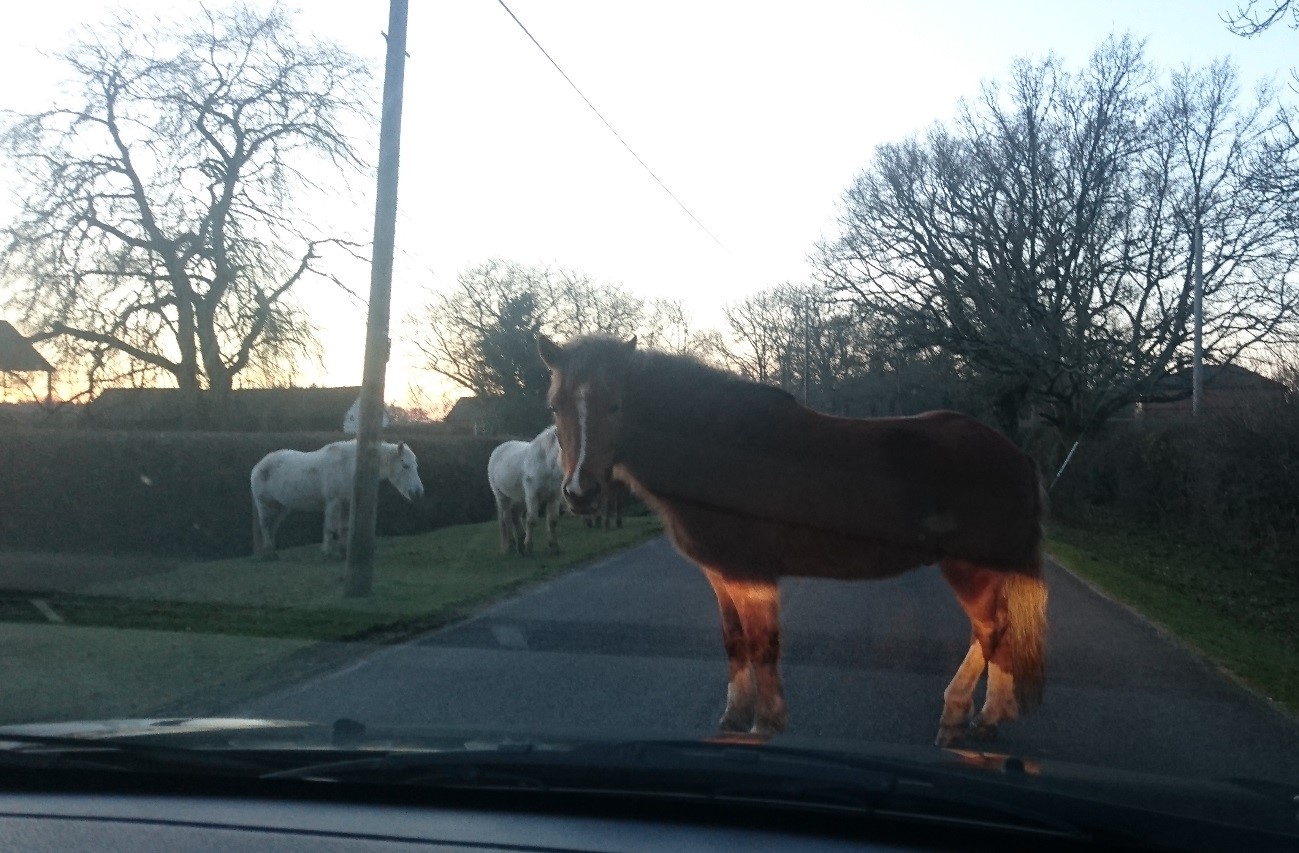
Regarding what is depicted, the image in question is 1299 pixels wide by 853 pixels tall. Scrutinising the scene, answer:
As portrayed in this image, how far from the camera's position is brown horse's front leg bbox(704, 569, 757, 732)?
563 cm

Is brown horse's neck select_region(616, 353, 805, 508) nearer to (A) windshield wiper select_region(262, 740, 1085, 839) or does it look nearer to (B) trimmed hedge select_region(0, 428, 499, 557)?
(A) windshield wiper select_region(262, 740, 1085, 839)

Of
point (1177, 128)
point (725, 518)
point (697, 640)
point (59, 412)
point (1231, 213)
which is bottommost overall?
point (697, 640)

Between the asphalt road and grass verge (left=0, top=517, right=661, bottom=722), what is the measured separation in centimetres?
52

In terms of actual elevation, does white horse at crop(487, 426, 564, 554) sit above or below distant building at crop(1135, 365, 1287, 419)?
below

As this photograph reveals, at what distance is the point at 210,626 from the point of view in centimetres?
930

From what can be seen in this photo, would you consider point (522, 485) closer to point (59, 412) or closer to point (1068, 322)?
point (59, 412)

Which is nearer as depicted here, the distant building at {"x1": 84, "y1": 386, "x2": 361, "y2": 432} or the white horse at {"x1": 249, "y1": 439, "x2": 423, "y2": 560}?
the white horse at {"x1": 249, "y1": 439, "x2": 423, "y2": 560}

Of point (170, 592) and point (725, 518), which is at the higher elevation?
point (725, 518)

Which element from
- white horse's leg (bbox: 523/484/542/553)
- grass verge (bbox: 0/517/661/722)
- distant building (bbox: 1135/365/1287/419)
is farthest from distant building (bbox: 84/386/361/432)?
distant building (bbox: 1135/365/1287/419)

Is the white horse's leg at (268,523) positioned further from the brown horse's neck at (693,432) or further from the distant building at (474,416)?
the distant building at (474,416)

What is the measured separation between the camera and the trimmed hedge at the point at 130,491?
1505cm

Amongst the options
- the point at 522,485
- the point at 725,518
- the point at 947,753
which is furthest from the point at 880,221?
the point at 947,753

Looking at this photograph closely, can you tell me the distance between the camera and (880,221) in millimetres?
31750

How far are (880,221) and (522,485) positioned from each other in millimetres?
18765
